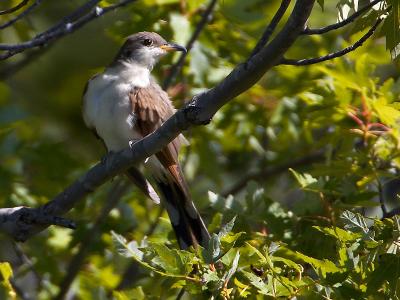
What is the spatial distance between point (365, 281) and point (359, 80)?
1.87 metres

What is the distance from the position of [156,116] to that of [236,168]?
342cm

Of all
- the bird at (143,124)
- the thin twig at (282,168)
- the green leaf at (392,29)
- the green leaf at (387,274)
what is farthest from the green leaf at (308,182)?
the thin twig at (282,168)

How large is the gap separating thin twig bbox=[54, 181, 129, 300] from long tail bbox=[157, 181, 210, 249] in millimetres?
353

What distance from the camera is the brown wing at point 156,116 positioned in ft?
19.0

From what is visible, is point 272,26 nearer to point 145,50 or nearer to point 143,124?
point 143,124

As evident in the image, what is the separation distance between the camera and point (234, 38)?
661cm

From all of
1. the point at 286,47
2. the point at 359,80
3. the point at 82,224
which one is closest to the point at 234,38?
the point at 359,80

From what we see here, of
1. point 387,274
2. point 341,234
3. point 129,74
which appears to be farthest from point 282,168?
point 387,274

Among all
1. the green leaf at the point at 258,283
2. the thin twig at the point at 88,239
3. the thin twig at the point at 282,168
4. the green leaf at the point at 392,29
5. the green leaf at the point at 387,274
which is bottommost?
the thin twig at the point at 282,168

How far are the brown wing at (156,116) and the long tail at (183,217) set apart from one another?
0.37ft

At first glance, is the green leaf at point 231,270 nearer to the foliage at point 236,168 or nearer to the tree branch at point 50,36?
the foliage at point 236,168

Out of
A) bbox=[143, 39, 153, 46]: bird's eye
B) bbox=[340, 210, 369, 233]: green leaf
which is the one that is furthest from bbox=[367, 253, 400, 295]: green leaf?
bbox=[143, 39, 153, 46]: bird's eye

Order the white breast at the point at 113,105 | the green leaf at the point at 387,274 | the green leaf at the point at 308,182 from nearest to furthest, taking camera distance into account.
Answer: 1. the green leaf at the point at 387,274
2. the green leaf at the point at 308,182
3. the white breast at the point at 113,105

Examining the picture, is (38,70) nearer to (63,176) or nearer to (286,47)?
(63,176)
